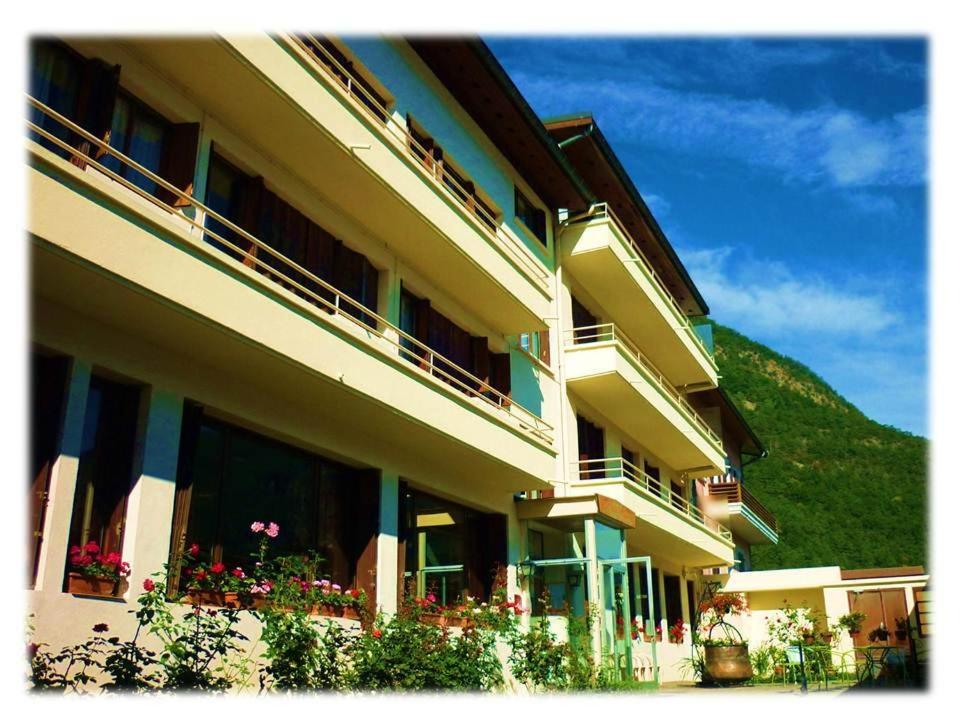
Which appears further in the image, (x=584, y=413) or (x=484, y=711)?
(x=584, y=413)

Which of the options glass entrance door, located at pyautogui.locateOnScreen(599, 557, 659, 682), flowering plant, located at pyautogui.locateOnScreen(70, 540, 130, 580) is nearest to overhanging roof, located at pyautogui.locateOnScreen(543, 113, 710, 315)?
glass entrance door, located at pyautogui.locateOnScreen(599, 557, 659, 682)

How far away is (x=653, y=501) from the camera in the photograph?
22.6 m

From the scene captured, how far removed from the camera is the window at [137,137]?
10.4m

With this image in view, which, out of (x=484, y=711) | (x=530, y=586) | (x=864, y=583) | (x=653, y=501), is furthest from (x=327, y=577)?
(x=864, y=583)

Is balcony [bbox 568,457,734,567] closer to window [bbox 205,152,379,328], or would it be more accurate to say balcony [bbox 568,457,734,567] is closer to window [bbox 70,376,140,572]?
window [bbox 205,152,379,328]

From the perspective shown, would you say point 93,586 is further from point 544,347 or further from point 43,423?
point 544,347

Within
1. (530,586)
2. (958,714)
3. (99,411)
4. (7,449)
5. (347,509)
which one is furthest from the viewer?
(530,586)

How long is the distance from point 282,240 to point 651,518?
12.9 metres

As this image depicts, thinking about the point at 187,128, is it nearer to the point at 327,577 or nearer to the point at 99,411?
the point at 99,411

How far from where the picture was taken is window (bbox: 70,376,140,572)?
923 centimetres

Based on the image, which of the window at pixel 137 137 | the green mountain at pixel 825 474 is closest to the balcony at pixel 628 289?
the window at pixel 137 137

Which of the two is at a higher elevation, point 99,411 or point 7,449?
point 99,411

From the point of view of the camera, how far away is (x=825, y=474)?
186 feet

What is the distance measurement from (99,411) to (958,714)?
833 centimetres
